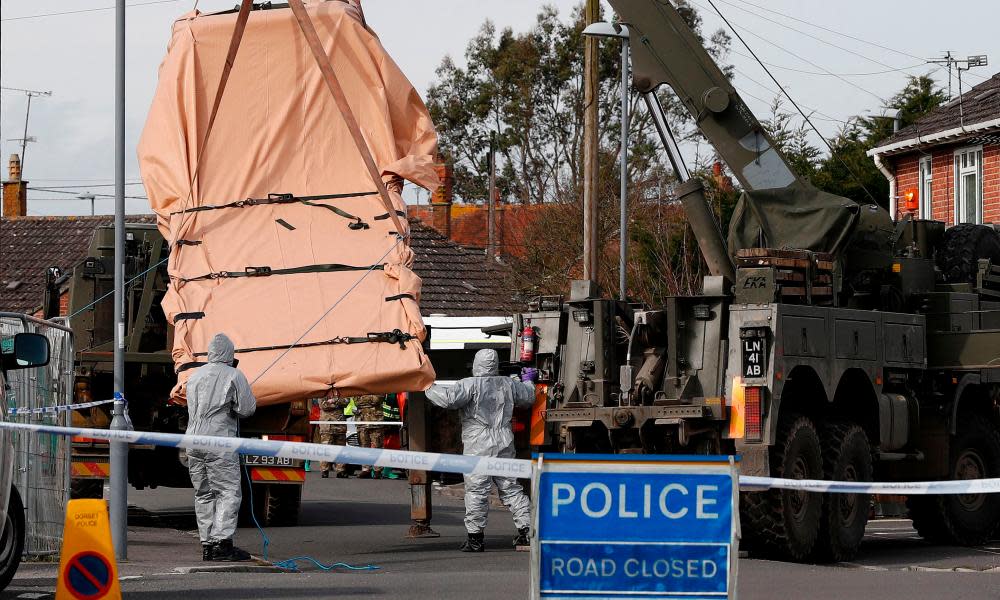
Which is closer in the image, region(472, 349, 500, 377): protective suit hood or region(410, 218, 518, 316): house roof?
region(472, 349, 500, 377): protective suit hood

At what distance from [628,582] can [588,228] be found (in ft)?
49.2

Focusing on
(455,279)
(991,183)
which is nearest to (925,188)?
(991,183)

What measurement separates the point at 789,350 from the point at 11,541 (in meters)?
6.35

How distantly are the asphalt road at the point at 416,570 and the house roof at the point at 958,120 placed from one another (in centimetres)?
1135

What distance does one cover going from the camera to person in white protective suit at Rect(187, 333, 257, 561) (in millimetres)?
12547

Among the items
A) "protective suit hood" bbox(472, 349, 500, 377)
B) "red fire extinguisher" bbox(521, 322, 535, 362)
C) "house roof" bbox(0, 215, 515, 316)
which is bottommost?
"protective suit hood" bbox(472, 349, 500, 377)

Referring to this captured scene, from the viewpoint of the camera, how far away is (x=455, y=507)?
2162 cm

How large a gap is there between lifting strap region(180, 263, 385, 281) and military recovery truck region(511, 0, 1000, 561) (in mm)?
2321

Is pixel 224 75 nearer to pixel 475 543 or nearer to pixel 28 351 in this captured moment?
pixel 475 543

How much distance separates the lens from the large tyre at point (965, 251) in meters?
16.9

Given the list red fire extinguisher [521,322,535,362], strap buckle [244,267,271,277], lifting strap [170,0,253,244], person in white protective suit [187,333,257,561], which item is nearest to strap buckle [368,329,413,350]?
person in white protective suit [187,333,257,561]

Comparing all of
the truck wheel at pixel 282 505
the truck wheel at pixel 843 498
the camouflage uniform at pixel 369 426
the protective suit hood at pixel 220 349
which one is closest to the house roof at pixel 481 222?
the camouflage uniform at pixel 369 426

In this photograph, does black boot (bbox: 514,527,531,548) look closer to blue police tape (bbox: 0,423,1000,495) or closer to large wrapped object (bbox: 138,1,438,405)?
large wrapped object (bbox: 138,1,438,405)

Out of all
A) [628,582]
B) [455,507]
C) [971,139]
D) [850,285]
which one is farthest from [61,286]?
→ [971,139]
